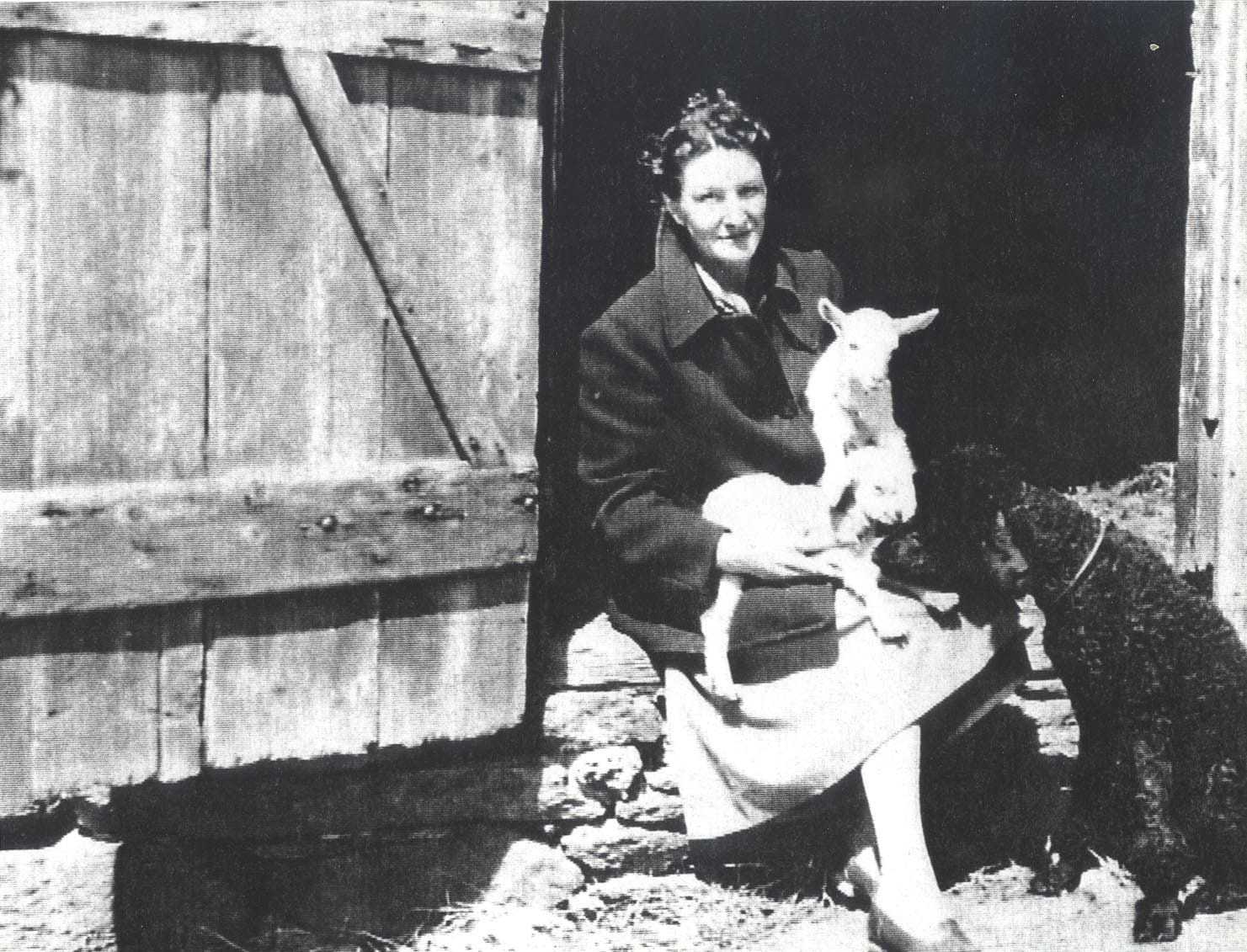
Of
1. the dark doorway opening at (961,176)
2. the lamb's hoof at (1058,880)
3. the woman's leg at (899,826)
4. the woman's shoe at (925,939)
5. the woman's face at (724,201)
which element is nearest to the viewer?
the woman's shoe at (925,939)

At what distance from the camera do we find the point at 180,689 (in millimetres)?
3396

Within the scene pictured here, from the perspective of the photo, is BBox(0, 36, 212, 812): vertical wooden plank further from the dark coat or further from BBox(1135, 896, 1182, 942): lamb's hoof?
BBox(1135, 896, 1182, 942): lamb's hoof

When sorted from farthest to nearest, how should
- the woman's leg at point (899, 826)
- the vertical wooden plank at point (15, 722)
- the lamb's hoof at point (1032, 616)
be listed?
the lamb's hoof at point (1032, 616) → the woman's leg at point (899, 826) → the vertical wooden plank at point (15, 722)

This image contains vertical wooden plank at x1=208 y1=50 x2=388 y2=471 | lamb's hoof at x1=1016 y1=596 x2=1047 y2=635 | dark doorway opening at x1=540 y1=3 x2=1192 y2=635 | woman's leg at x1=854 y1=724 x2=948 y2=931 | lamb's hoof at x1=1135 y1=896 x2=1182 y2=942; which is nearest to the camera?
vertical wooden plank at x1=208 y1=50 x2=388 y2=471

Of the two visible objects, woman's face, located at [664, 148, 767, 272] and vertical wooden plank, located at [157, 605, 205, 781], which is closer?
vertical wooden plank, located at [157, 605, 205, 781]

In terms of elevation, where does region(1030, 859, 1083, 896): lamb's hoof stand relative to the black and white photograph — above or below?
below

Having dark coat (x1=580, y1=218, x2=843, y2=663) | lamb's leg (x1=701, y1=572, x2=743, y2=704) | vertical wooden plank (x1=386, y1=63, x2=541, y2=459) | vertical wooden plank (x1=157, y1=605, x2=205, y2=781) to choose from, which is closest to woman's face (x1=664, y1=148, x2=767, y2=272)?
dark coat (x1=580, y1=218, x2=843, y2=663)

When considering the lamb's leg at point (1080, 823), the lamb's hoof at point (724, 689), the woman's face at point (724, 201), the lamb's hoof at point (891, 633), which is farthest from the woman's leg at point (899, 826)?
the woman's face at point (724, 201)

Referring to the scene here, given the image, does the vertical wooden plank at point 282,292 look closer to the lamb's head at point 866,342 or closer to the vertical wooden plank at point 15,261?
the vertical wooden plank at point 15,261

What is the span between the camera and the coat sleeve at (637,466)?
12.5 ft

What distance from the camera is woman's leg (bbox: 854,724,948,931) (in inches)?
145

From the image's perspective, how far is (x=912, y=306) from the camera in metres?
6.57

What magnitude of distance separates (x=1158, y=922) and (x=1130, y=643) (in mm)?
791

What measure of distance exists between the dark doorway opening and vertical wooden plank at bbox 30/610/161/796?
10.3 ft
